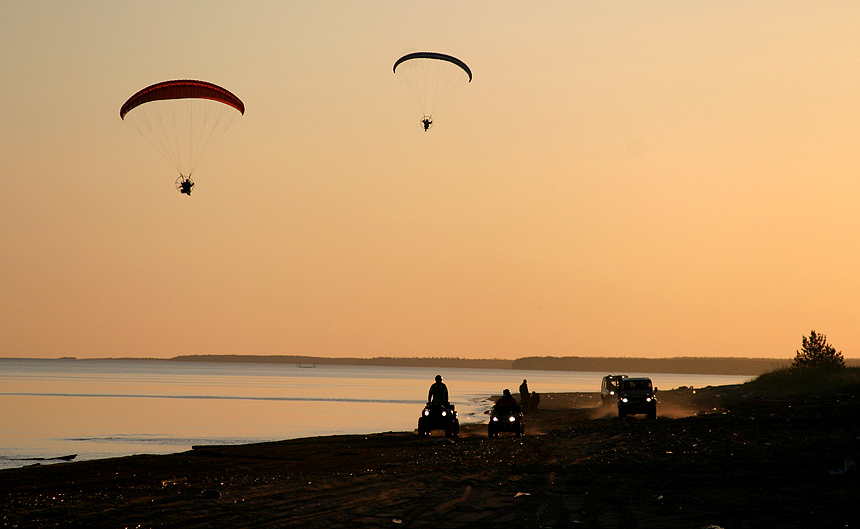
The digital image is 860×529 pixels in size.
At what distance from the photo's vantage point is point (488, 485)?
16797 millimetres

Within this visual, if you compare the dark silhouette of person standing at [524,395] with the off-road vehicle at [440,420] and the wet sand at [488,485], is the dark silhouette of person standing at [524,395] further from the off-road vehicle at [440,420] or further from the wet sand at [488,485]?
the wet sand at [488,485]

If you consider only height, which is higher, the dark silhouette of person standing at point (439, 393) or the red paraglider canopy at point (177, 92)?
the red paraglider canopy at point (177, 92)

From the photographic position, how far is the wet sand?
13078mm

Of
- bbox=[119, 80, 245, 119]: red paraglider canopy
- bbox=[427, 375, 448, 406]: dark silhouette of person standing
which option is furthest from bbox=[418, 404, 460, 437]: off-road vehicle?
bbox=[119, 80, 245, 119]: red paraglider canopy

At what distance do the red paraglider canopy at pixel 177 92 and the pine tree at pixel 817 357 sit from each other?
164ft

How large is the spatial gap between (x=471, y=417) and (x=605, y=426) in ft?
74.9

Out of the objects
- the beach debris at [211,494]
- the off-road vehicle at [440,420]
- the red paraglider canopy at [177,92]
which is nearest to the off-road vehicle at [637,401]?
the off-road vehicle at [440,420]

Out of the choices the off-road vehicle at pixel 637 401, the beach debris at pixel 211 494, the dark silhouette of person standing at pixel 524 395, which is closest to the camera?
the beach debris at pixel 211 494

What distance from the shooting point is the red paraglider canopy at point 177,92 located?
105 feet

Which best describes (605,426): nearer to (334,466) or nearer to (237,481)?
(334,466)

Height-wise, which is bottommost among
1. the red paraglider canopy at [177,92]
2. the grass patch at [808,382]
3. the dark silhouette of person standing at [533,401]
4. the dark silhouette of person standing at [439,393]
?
the dark silhouette of person standing at [533,401]

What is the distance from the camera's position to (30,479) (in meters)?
21.9

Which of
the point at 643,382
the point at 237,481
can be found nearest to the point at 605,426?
the point at 643,382

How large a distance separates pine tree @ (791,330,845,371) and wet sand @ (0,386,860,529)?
1446 inches
